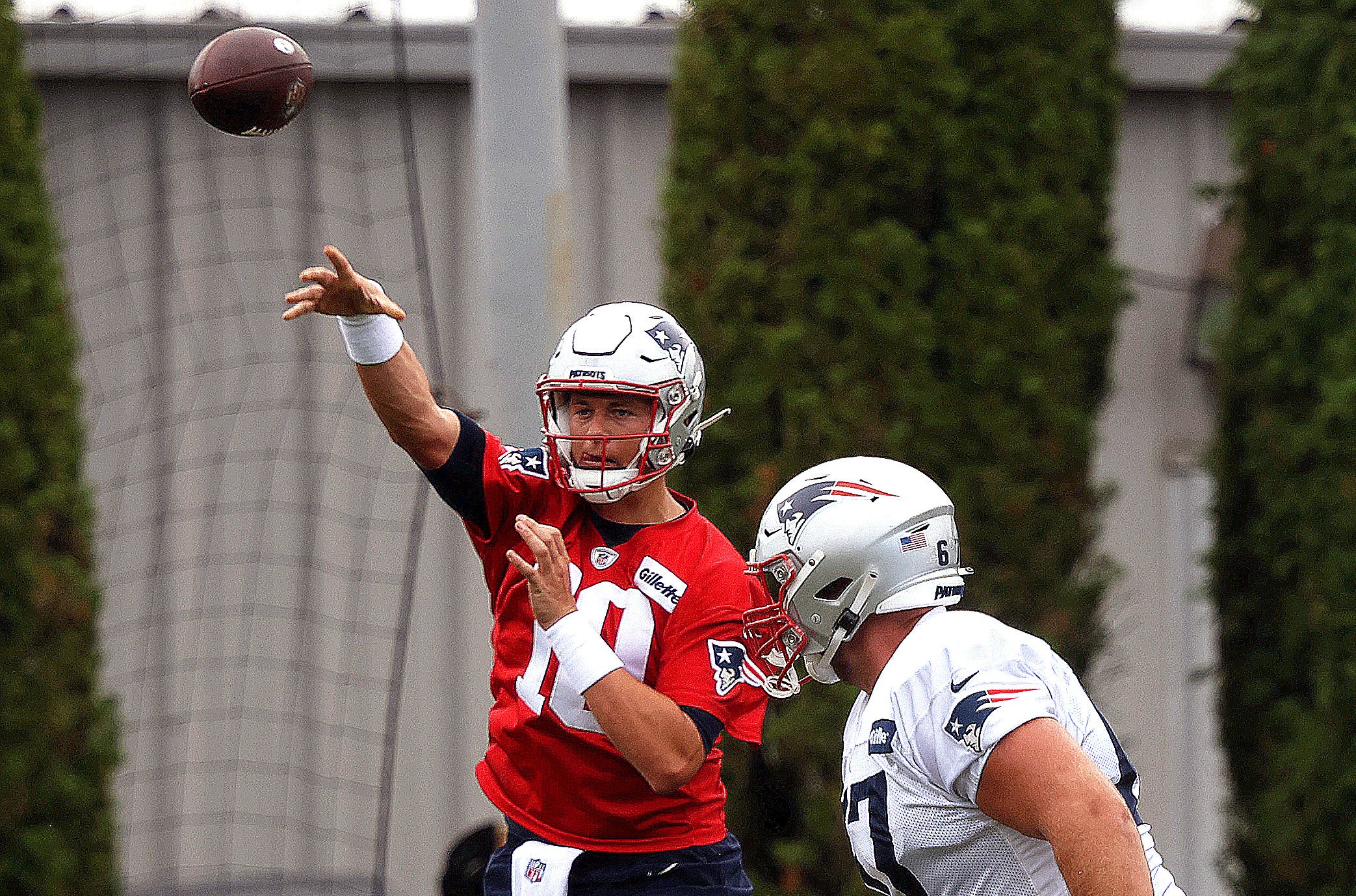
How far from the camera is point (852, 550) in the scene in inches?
91.0

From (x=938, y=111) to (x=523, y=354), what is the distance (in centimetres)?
188

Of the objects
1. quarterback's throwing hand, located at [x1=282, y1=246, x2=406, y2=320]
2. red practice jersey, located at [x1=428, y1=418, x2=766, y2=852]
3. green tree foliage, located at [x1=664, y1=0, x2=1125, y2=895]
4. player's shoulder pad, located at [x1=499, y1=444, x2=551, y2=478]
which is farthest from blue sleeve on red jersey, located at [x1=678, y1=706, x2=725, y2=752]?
green tree foliage, located at [x1=664, y1=0, x2=1125, y2=895]

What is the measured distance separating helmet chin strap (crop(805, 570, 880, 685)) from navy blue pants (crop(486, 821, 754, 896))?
601 millimetres

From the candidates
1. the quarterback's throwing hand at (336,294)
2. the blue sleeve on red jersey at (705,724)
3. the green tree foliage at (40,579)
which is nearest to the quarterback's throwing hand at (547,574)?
the blue sleeve on red jersey at (705,724)

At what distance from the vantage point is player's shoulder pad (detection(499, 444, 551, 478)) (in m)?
2.96

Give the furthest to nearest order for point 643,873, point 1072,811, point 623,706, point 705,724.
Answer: point 643,873 → point 705,724 → point 623,706 → point 1072,811

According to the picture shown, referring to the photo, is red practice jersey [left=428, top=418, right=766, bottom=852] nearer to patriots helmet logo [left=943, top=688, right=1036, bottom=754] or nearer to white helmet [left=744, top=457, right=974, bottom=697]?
white helmet [left=744, top=457, right=974, bottom=697]

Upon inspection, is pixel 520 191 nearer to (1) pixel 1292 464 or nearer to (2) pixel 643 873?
(2) pixel 643 873

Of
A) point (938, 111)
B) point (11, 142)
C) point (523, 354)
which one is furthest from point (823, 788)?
point (11, 142)

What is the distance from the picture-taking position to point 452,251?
19.8ft

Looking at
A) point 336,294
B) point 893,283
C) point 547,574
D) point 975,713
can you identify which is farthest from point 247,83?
point 893,283

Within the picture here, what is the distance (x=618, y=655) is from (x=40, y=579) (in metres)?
2.83

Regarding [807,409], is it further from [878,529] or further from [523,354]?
[878,529]

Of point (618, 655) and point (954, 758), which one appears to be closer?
point (954, 758)
